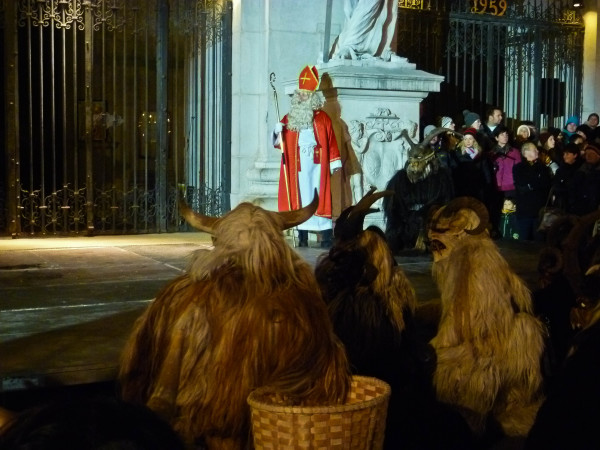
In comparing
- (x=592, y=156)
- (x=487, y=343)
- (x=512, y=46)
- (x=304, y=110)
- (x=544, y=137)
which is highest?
(x=512, y=46)

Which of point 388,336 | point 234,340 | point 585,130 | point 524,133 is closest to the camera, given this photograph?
point 234,340

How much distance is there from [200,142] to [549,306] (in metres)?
9.36

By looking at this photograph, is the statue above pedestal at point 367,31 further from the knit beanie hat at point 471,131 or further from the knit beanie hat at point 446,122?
the knit beanie hat at point 471,131

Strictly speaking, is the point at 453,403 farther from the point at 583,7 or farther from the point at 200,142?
the point at 583,7

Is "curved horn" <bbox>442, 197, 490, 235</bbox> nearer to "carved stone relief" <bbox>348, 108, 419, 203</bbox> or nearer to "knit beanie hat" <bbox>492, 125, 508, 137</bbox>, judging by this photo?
"carved stone relief" <bbox>348, 108, 419, 203</bbox>

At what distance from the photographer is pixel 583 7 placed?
18.6 meters

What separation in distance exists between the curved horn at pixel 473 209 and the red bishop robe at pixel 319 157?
603 centimetres

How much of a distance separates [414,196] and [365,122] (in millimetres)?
1250

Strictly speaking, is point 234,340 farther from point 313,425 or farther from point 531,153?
point 531,153

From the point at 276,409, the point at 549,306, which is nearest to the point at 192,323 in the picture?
the point at 276,409

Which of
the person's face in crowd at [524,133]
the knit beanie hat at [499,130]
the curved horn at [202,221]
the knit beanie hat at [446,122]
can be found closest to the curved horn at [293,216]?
the curved horn at [202,221]

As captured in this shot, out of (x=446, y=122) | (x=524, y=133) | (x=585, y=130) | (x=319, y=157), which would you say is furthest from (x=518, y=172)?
(x=585, y=130)

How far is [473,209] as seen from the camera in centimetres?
566

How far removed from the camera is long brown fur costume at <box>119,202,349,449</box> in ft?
12.8
